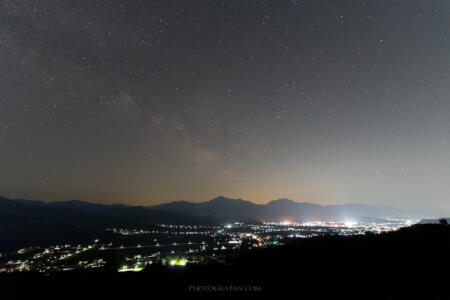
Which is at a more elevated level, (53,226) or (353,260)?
(353,260)

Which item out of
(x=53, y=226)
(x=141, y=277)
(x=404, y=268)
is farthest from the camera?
(x=53, y=226)

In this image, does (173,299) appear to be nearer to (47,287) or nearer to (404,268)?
(47,287)

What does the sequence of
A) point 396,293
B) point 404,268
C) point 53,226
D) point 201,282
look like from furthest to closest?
point 53,226 < point 201,282 < point 404,268 < point 396,293

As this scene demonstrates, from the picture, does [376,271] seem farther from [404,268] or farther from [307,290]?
[307,290]

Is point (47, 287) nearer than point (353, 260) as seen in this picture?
Yes

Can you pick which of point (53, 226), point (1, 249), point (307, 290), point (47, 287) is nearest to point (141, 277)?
point (47, 287)

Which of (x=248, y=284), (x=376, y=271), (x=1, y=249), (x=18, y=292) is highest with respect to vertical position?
(x=376, y=271)
